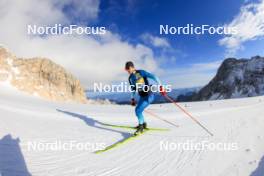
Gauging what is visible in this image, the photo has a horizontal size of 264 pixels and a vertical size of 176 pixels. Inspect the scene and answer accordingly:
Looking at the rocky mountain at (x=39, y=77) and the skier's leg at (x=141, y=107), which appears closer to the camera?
the skier's leg at (x=141, y=107)

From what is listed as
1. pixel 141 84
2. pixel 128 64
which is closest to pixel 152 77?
pixel 141 84

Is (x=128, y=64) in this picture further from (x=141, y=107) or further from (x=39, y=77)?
(x=39, y=77)

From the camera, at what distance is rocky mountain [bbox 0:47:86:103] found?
131 metres

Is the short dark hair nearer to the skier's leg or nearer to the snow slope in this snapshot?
the skier's leg

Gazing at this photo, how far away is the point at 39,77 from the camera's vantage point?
550 ft

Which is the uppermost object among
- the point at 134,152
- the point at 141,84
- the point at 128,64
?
the point at 128,64

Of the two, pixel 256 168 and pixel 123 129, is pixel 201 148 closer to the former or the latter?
pixel 256 168

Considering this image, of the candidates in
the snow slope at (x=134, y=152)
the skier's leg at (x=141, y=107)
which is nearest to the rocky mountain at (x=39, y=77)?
the snow slope at (x=134, y=152)

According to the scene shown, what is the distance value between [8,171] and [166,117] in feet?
28.3

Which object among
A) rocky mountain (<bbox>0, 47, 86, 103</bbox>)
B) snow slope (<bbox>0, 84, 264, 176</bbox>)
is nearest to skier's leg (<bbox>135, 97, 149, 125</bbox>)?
snow slope (<bbox>0, 84, 264, 176</bbox>)

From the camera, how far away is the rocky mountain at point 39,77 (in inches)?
5144

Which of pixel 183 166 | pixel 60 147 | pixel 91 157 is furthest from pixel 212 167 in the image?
pixel 60 147

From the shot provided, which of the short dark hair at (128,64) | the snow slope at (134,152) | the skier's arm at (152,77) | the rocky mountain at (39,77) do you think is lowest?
the snow slope at (134,152)

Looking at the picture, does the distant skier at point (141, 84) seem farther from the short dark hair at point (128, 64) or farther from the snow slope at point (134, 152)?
the snow slope at point (134, 152)
